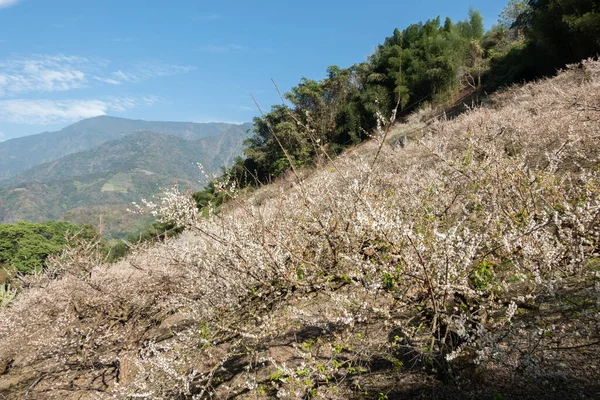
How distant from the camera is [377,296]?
307 cm

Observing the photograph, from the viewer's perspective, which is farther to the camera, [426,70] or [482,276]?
[426,70]

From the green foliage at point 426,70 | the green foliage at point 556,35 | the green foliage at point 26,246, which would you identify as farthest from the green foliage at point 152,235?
the green foliage at point 556,35

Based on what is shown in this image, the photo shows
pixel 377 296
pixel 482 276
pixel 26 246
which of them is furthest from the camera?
pixel 26 246

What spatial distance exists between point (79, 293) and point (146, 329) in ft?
5.51

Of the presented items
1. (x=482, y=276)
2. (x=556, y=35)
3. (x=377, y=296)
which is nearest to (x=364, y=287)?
(x=377, y=296)

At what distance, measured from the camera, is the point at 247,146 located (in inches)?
1697

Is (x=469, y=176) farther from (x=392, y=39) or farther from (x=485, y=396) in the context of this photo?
(x=392, y=39)

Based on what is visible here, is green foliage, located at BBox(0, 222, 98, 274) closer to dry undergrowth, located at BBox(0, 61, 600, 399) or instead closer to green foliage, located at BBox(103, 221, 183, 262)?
green foliage, located at BBox(103, 221, 183, 262)

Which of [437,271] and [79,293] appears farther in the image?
[79,293]

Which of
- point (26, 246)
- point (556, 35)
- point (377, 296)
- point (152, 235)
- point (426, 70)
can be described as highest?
point (426, 70)

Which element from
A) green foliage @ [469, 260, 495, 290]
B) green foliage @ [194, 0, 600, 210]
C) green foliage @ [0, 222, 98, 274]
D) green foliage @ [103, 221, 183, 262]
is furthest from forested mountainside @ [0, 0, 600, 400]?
green foliage @ [0, 222, 98, 274]

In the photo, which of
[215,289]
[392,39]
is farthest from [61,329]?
[392,39]

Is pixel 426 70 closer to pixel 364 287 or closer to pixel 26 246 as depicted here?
pixel 364 287

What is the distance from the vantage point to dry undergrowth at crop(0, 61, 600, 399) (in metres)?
2.33
